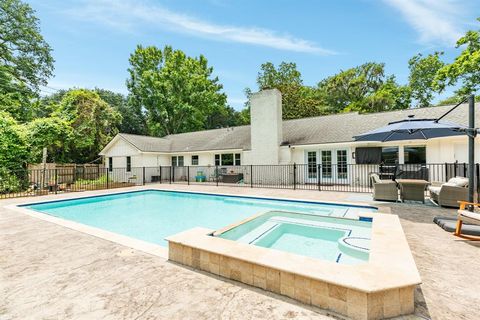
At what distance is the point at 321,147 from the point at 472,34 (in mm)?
19343

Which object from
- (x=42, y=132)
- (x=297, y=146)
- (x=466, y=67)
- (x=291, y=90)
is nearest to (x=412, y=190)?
(x=297, y=146)

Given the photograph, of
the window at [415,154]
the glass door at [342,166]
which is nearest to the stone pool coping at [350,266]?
the glass door at [342,166]

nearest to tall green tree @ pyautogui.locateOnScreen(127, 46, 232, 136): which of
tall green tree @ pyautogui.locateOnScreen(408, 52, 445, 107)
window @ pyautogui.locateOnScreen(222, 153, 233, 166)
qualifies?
window @ pyautogui.locateOnScreen(222, 153, 233, 166)

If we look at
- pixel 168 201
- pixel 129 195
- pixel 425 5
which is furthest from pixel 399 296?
pixel 425 5

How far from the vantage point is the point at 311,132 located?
16.0m

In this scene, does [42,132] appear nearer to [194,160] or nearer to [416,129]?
[194,160]

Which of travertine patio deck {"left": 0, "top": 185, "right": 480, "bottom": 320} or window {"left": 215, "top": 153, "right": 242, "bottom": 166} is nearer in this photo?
travertine patio deck {"left": 0, "top": 185, "right": 480, "bottom": 320}

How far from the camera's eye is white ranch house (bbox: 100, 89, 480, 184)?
41.3 feet

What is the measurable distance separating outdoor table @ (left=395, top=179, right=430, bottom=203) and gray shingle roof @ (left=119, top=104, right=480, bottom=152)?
19.0 ft

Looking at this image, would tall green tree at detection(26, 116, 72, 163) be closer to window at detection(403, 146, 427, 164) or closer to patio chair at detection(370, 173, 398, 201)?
patio chair at detection(370, 173, 398, 201)

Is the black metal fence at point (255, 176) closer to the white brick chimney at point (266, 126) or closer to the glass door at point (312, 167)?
the glass door at point (312, 167)

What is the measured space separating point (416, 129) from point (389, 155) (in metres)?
7.66

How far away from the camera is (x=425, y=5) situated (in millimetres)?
10633

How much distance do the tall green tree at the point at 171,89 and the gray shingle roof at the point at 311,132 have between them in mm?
9750
